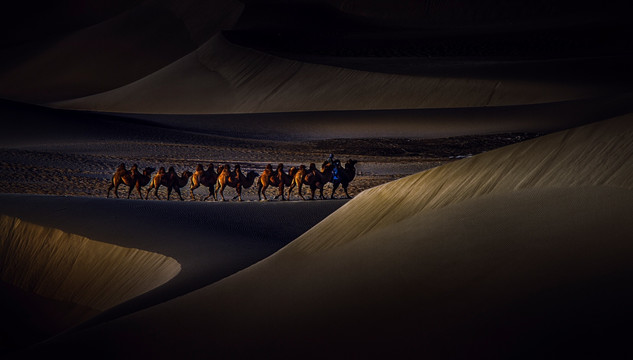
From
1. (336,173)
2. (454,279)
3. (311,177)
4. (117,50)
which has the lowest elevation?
(454,279)

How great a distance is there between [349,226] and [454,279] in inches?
59.8

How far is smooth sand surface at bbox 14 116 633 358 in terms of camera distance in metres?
3.38

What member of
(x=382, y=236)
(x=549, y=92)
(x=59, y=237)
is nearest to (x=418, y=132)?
(x=549, y=92)

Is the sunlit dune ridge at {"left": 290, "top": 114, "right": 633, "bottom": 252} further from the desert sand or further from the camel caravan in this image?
the camel caravan

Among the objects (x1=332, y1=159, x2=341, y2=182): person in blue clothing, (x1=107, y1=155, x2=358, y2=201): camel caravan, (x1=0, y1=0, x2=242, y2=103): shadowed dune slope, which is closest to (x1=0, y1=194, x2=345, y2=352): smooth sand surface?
(x1=107, y1=155, x2=358, y2=201): camel caravan

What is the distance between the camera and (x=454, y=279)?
391 centimetres

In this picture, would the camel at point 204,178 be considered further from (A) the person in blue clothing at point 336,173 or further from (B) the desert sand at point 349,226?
(A) the person in blue clothing at point 336,173

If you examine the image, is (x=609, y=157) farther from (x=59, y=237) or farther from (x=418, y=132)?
(x=418, y=132)

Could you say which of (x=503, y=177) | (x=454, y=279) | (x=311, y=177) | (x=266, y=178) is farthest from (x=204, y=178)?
(x=454, y=279)

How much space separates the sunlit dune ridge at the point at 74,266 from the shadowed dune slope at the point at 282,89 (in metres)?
16.8

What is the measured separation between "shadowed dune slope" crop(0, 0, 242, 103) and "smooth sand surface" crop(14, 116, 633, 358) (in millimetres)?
32558

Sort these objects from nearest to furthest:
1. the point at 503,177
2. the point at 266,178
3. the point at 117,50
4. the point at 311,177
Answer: the point at 503,177
the point at 311,177
the point at 266,178
the point at 117,50

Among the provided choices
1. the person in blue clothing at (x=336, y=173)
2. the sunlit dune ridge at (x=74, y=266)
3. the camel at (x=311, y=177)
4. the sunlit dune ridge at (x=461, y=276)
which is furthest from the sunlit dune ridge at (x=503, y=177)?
the person in blue clothing at (x=336, y=173)

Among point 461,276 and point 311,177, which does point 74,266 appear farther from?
point 461,276
